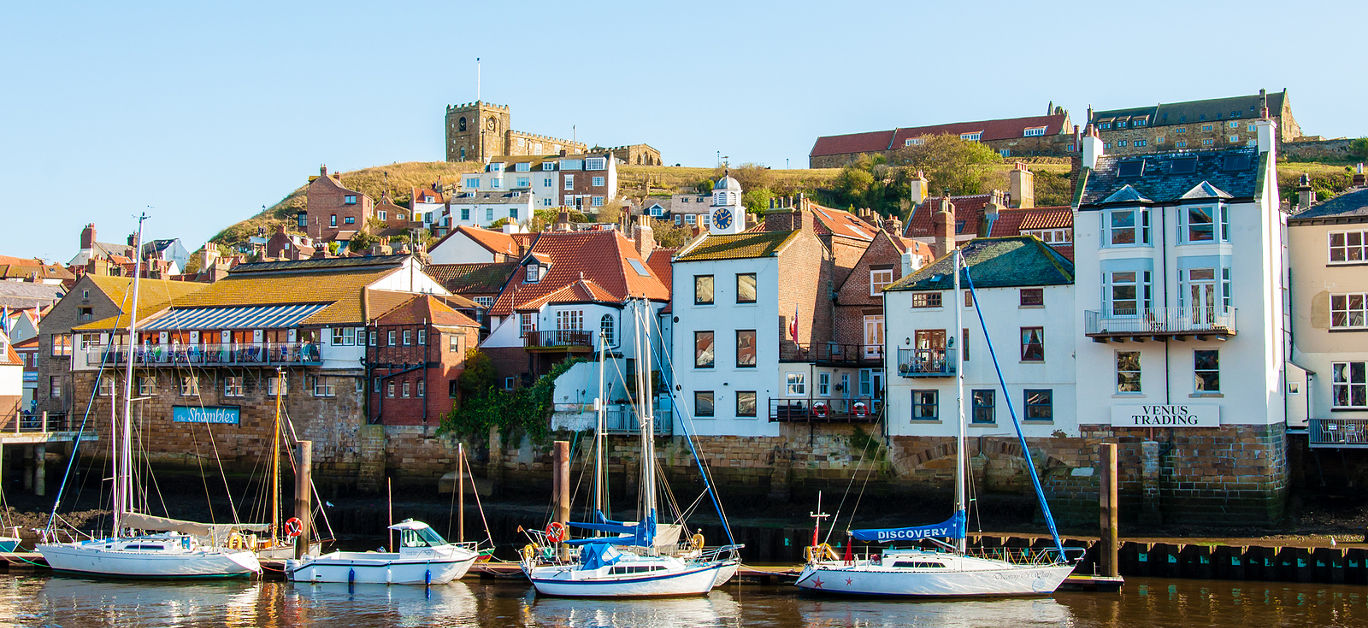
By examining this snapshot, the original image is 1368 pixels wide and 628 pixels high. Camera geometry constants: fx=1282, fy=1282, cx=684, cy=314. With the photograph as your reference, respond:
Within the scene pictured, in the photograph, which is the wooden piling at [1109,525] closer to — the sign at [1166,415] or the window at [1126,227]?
the sign at [1166,415]

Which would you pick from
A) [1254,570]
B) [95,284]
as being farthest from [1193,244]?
[95,284]

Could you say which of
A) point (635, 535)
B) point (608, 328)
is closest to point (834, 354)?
point (608, 328)

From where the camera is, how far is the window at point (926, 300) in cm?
4381

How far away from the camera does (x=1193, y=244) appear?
39.4m

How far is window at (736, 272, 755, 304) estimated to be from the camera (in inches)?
1879

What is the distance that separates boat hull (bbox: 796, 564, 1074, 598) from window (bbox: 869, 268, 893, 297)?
18351mm

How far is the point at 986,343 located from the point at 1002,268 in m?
2.75

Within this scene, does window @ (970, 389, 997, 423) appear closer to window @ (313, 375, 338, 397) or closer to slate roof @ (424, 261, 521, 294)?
window @ (313, 375, 338, 397)

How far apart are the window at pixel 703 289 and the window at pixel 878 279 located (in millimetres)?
6679

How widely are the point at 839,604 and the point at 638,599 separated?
216 inches

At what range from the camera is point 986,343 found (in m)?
42.2

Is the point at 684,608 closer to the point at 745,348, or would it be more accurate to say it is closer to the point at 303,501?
the point at 303,501

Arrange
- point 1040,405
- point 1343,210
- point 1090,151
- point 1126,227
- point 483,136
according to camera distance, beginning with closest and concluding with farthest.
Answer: point 1126,227, point 1040,405, point 1343,210, point 1090,151, point 483,136

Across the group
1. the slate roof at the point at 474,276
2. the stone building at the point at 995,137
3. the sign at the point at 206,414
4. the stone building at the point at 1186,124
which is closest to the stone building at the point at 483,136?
the stone building at the point at 995,137
